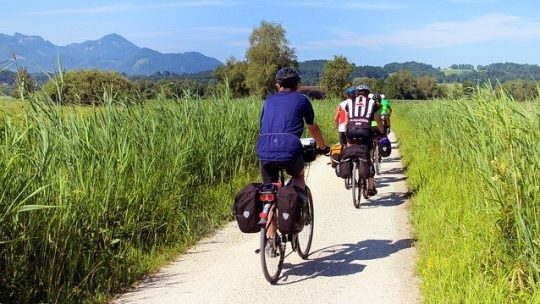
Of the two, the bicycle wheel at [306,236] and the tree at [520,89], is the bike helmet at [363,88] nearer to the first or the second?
the tree at [520,89]

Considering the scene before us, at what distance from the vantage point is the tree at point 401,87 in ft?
323

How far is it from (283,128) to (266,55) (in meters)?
82.6

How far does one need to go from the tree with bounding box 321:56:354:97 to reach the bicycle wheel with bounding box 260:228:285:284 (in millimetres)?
66933

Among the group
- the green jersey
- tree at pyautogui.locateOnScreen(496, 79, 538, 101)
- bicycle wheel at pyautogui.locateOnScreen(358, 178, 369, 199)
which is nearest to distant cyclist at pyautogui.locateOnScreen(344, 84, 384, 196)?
bicycle wheel at pyautogui.locateOnScreen(358, 178, 369, 199)

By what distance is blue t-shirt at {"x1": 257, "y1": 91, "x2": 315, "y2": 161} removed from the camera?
482 cm

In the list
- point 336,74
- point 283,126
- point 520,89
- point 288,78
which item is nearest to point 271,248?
point 283,126

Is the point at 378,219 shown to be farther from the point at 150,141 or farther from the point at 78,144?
the point at 78,144

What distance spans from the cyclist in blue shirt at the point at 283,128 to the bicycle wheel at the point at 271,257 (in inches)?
23.6

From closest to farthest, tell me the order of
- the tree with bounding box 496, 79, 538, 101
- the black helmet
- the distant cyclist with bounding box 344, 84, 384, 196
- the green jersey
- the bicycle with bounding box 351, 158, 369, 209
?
the black helmet, the tree with bounding box 496, 79, 538, 101, the bicycle with bounding box 351, 158, 369, 209, the distant cyclist with bounding box 344, 84, 384, 196, the green jersey

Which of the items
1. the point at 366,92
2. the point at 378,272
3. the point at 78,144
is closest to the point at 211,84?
the point at 366,92

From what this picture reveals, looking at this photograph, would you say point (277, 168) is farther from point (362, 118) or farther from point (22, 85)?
point (362, 118)

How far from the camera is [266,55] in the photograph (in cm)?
8581

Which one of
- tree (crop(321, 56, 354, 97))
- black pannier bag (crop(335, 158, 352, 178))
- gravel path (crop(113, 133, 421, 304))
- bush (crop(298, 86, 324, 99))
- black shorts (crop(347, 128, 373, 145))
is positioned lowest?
gravel path (crop(113, 133, 421, 304))

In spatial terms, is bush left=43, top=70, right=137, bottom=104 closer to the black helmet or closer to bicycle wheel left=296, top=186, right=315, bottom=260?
the black helmet
